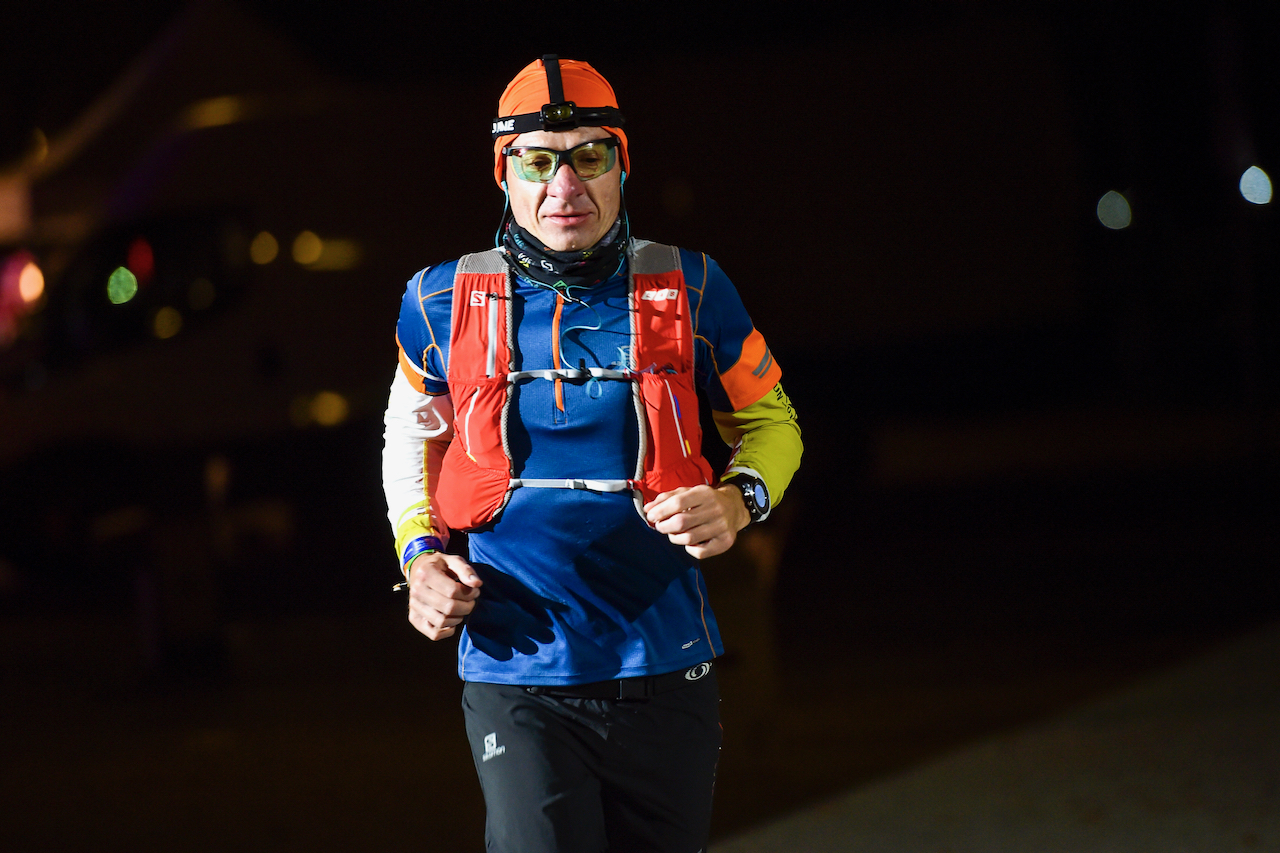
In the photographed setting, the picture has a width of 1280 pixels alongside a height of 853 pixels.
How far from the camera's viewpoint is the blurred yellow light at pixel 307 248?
22.6 feet

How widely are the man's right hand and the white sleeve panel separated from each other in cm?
18

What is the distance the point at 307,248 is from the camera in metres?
6.90

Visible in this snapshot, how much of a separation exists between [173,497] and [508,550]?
5.20m

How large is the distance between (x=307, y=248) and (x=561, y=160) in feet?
16.2

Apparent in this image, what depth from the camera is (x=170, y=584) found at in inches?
260

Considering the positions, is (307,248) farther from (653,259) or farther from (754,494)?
(754,494)

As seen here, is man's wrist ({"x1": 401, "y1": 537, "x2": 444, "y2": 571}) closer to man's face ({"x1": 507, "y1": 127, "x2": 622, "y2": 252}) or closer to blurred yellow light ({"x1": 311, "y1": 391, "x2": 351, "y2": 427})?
man's face ({"x1": 507, "y1": 127, "x2": 622, "y2": 252})

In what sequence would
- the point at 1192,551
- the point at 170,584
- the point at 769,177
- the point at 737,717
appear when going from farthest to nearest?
the point at 1192,551, the point at 769,177, the point at 170,584, the point at 737,717

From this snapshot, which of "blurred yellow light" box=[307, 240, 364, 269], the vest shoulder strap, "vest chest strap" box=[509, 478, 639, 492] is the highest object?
"blurred yellow light" box=[307, 240, 364, 269]

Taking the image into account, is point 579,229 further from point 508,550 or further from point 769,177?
point 769,177

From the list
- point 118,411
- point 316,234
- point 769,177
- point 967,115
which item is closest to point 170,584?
point 118,411

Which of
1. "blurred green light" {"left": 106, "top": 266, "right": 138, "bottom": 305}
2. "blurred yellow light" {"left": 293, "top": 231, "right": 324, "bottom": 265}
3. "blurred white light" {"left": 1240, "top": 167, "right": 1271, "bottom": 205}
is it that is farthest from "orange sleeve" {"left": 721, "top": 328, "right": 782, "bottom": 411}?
"blurred white light" {"left": 1240, "top": 167, "right": 1271, "bottom": 205}

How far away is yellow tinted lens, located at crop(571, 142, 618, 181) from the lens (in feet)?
7.38

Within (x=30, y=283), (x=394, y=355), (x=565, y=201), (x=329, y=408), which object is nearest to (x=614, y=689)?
(x=565, y=201)
